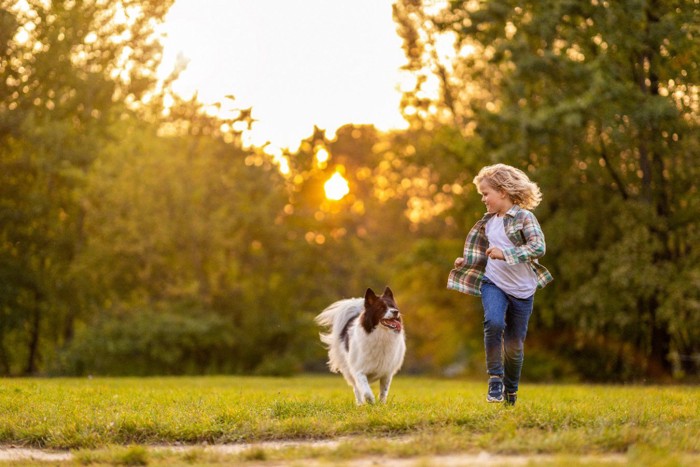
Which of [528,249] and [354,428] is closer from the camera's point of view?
[354,428]

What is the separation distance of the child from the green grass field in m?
0.57

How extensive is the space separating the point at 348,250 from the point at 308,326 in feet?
23.9

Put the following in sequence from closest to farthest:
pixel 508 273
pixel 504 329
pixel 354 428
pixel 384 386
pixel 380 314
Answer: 1. pixel 354 428
2. pixel 508 273
3. pixel 504 329
4. pixel 380 314
5. pixel 384 386

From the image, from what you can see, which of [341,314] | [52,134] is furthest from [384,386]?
[52,134]

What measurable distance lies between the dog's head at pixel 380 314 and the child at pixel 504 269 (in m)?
1.30

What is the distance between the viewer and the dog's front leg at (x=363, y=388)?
11164 mm

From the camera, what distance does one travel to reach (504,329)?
32.2 feet

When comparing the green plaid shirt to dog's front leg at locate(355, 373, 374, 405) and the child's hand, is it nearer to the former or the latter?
the child's hand

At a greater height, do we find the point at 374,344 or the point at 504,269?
the point at 504,269

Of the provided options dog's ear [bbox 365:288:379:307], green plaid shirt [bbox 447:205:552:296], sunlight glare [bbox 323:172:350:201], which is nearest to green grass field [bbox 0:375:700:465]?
dog's ear [bbox 365:288:379:307]

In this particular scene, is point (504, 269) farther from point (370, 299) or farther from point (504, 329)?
point (370, 299)

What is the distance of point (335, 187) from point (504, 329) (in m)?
28.7

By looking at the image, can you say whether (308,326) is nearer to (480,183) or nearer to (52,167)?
(52,167)

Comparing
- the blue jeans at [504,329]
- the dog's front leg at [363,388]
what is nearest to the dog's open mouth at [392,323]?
the dog's front leg at [363,388]
